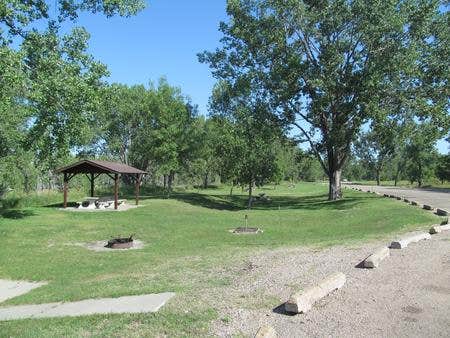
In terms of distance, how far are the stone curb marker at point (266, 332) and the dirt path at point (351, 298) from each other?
194 millimetres

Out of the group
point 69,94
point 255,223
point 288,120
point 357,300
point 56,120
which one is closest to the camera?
point 357,300

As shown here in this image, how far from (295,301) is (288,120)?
29835 millimetres

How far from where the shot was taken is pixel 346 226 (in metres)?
22.1

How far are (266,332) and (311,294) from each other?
57.8 inches

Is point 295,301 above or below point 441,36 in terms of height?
below

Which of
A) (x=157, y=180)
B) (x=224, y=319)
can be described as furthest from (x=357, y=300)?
(x=157, y=180)

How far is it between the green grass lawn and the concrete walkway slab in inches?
10.8

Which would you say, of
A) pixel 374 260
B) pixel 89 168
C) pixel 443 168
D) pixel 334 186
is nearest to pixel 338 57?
pixel 334 186

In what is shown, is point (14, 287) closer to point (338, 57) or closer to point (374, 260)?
point (374, 260)

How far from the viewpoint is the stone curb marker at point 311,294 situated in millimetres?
6848

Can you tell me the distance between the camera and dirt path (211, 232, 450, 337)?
6.35m

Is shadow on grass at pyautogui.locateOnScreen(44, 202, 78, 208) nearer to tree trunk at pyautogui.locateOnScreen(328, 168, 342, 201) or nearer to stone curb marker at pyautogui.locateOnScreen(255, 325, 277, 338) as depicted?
tree trunk at pyautogui.locateOnScreen(328, 168, 342, 201)

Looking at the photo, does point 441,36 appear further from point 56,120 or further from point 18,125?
point 18,125

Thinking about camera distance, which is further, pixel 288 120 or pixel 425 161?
pixel 425 161
